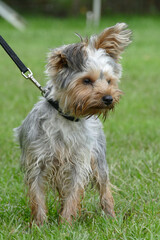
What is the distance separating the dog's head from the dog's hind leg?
0.59 metres

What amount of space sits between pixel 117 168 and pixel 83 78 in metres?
1.94

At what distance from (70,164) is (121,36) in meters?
1.22

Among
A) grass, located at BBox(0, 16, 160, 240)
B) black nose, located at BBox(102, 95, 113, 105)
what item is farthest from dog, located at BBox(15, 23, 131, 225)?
grass, located at BBox(0, 16, 160, 240)

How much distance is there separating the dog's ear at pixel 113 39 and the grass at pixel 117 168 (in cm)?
120

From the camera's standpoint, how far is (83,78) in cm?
418

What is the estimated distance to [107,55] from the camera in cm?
441

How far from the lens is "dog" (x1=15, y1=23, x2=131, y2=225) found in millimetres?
4164

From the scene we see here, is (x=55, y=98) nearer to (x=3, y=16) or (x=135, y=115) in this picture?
(x=135, y=115)

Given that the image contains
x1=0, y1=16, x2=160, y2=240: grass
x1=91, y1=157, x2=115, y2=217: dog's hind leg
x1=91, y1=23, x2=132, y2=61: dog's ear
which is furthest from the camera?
x1=91, y1=157, x2=115, y2=217: dog's hind leg

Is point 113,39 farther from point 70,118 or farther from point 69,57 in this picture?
point 70,118

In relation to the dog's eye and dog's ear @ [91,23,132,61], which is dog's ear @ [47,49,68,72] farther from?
dog's ear @ [91,23,132,61]

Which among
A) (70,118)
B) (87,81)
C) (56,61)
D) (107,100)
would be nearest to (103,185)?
(70,118)

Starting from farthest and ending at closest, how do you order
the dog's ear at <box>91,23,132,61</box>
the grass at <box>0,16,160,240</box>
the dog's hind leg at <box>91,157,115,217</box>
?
1. the dog's hind leg at <box>91,157,115,217</box>
2. the dog's ear at <box>91,23,132,61</box>
3. the grass at <box>0,16,160,240</box>

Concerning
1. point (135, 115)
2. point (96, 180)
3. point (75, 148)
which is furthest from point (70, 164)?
point (135, 115)
